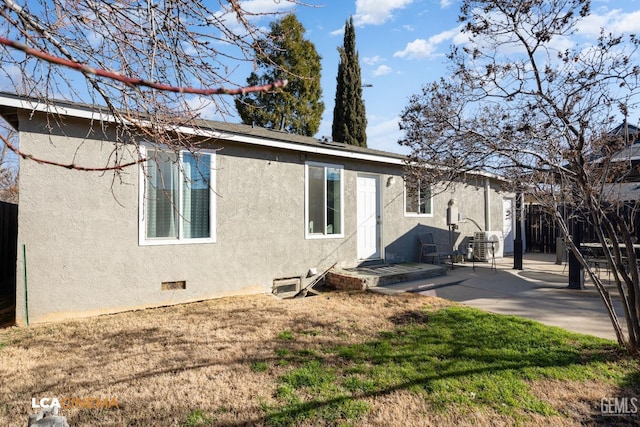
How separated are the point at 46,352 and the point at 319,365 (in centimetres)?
314

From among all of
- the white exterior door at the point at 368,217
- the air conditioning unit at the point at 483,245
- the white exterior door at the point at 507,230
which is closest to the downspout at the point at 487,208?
the air conditioning unit at the point at 483,245

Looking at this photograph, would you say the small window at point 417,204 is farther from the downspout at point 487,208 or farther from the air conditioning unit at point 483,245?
the downspout at point 487,208

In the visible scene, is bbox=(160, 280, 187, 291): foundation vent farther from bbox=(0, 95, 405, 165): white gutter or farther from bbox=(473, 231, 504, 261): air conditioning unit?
bbox=(473, 231, 504, 261): air conditioning unit

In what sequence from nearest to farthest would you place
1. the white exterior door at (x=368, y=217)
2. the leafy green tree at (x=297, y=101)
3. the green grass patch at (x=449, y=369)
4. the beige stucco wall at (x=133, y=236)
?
the green grass patch at (x=449, y=369) < the beige stucco wall at (x=133, y=236) < the white exterior door at (x=368, y=217) < the leafy green tree at (x=297, y=101)

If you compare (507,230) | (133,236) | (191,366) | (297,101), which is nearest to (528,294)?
(191,366)

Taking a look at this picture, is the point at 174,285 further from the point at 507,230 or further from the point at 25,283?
the point at 507,230

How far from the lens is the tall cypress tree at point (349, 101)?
1966cm

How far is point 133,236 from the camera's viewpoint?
5754 mm

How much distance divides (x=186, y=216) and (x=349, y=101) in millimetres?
15450

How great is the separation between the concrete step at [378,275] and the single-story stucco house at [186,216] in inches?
15.6

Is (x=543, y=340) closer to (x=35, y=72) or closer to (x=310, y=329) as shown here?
(x=310, y=329)

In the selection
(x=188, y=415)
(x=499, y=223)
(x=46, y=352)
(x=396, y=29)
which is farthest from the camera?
(x=499, y=223)

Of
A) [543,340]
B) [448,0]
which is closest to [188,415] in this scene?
[543,340]

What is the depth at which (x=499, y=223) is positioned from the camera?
13.5 meters
